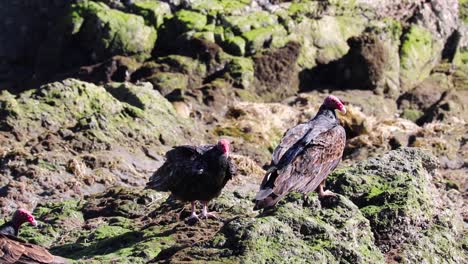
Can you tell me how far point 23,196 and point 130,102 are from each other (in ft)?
21.2

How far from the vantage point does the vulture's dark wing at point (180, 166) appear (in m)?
11.2

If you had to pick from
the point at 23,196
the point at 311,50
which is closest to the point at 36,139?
the point at 23,196

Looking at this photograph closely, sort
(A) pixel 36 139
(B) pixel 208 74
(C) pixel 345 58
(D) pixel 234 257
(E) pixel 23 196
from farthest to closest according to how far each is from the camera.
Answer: (C) pixel 345 58
(B) pixel 208 74
(A) pixel 36 139
(E) pixel 23 196
(D) pixel 234 257

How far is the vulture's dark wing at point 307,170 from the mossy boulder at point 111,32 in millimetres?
17968

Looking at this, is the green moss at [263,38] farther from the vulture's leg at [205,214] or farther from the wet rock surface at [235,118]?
the vulture's leg at [205,214]

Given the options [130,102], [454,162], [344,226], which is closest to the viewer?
[344,226]

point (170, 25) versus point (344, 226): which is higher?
point (344, 226)

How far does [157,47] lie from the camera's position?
91.9ft

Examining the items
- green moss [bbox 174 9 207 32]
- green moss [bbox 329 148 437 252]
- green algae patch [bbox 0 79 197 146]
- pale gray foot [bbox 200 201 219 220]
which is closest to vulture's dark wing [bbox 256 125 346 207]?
green moss [bbox 329 148 437 252]

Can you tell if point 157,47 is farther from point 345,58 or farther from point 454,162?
point 454,162

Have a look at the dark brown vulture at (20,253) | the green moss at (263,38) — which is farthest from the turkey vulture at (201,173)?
the green moss at (263,38)

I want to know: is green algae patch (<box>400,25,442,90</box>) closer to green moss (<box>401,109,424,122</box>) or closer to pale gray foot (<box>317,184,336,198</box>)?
green moss (<box>401,109,424,122</box>)

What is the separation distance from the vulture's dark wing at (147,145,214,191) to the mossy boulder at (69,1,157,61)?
53.0 feet

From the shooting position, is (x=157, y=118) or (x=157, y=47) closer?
(x=157, y=118)
